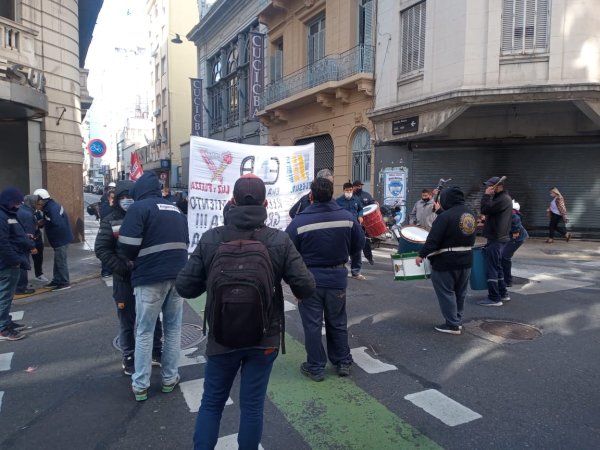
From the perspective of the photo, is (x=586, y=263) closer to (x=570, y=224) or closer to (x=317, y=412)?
(x=570, y=224)

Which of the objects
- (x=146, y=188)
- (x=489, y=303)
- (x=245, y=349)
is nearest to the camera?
(x=245, y=349)

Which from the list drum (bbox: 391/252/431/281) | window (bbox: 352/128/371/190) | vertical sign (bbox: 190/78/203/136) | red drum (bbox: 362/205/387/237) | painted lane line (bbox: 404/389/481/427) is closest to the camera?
painted lane line (bbox: 404/389/481/427)

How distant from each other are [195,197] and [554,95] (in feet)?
35.8

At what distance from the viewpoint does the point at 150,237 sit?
3.78 meters

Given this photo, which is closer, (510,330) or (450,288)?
(450,288)

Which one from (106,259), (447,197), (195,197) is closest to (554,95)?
(447,197)

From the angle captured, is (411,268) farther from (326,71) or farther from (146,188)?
(326,71)

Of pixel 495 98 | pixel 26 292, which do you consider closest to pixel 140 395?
pixel 26 292

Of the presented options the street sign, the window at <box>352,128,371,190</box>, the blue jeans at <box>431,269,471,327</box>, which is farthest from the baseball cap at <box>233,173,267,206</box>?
the window at <box>352,128,371,190</box>

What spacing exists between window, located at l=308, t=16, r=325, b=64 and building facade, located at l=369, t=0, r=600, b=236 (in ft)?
12.4

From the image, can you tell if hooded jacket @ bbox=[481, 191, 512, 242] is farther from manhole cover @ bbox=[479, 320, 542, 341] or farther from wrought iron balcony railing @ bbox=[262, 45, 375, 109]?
wrought iron balcony railing @ bbox=[262, 45, 375, 109]

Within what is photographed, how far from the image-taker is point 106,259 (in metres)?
3.95

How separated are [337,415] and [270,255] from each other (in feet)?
5.49

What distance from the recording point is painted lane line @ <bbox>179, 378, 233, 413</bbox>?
3.80 m
